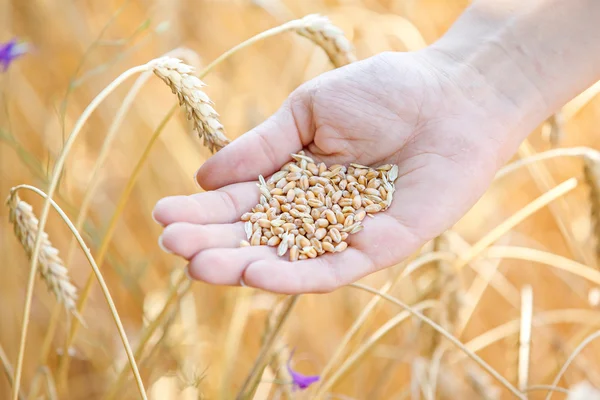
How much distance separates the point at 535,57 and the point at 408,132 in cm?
25

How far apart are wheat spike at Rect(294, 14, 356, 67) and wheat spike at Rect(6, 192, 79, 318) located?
354 mm

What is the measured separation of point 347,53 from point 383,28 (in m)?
0.43

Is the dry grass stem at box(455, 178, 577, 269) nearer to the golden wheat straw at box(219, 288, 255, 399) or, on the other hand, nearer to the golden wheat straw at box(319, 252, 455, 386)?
the golden wheat straw at box(319, 252, 455, 386)

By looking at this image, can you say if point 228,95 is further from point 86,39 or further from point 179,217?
point 179,217

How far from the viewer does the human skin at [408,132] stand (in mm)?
646

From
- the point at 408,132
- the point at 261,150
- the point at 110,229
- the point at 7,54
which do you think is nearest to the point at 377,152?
the point at 408,132

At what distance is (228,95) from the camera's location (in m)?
1.36

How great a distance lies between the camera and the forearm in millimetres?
907

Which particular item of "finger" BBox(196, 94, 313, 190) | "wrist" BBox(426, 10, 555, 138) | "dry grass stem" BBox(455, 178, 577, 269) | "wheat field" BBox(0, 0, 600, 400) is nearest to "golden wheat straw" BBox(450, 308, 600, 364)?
"wheat field" BBox(0, 0, 600, 400)

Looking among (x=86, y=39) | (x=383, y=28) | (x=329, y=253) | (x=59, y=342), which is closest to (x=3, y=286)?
(x=59, y=342)

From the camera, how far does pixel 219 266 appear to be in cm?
59

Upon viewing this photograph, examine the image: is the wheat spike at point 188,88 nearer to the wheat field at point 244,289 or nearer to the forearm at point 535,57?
the wheat field at point 244,289

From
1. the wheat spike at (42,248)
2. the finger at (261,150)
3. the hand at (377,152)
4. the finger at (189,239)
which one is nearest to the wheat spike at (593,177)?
the hand at (377,152)


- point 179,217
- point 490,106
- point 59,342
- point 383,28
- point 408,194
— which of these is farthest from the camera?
point 59,342
